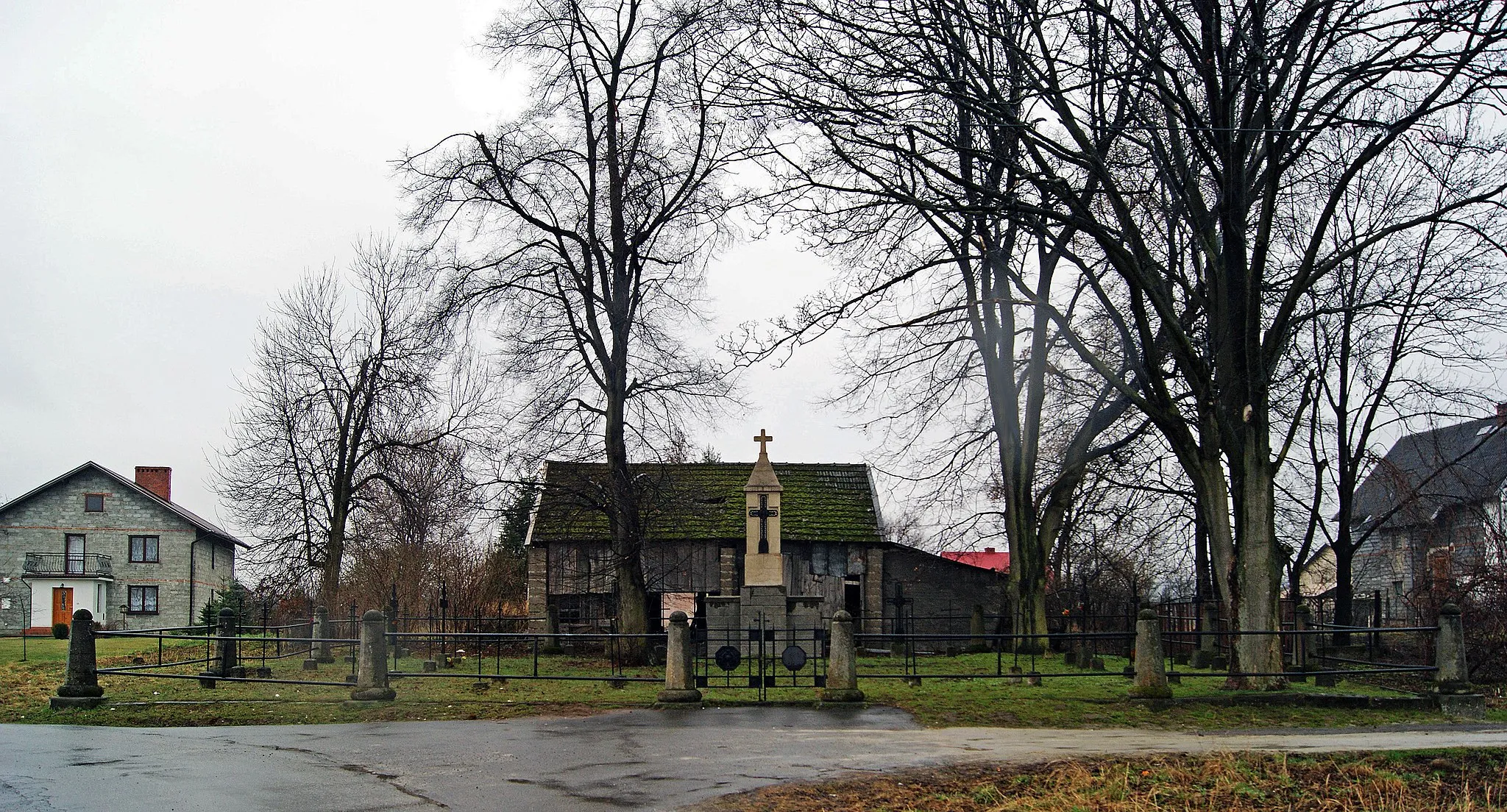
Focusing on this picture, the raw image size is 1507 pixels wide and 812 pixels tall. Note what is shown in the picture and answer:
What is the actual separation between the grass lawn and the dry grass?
352 cm

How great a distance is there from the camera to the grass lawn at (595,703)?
14.8 meters

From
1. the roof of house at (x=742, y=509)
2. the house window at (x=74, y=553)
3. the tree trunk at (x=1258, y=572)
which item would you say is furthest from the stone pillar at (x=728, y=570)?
the house window at (x=74, y=553)

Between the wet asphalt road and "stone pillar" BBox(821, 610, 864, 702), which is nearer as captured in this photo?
the wet asphalt road

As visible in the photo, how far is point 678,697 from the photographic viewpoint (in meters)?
16.5

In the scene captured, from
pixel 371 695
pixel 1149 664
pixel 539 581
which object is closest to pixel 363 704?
pixel 371 695

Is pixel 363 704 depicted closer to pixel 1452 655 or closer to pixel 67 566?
pixel 1452 655

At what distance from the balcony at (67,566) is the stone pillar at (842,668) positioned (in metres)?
A: 53.2

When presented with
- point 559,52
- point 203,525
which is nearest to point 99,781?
point 559,52

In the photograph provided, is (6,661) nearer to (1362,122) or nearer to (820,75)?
(820,75)

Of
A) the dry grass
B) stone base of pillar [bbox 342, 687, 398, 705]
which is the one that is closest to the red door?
stone base of pillar [bbox 342, 687, 398, 705]

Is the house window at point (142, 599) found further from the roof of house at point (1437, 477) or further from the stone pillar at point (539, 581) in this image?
the roof of house at point (1437, 477)

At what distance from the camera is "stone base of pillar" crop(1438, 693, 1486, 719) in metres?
14.9

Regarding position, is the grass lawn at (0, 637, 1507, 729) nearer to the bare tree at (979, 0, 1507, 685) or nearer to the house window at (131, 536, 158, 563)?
the bare tree at (979, 0, 1507, 685)

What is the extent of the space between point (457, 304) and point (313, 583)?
45.7ft
